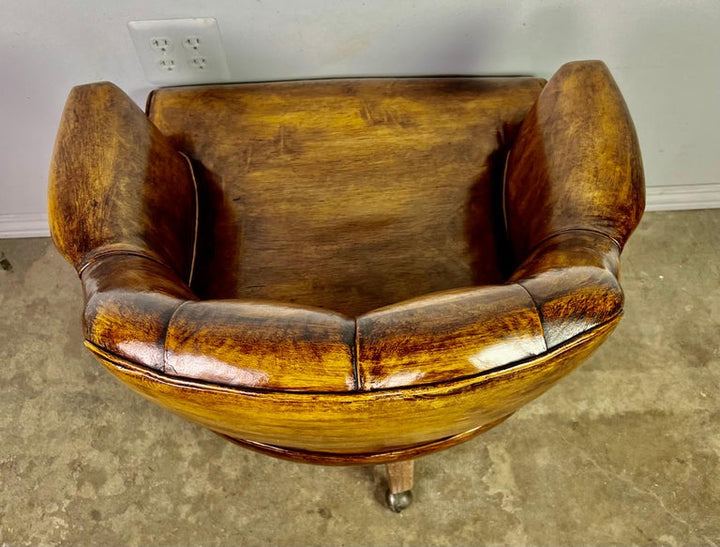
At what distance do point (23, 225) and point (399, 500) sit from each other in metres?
1.08

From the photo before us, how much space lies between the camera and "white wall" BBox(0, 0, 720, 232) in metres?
1.02

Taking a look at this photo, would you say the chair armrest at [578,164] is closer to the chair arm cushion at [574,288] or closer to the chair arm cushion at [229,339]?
the chair arm cushion at [574,288]

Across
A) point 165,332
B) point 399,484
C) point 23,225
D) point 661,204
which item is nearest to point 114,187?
point 165,332

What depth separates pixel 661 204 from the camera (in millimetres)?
1524

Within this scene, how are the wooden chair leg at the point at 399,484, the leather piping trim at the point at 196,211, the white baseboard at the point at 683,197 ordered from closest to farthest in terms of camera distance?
the leather piping trim at the point at 196,211, the wooden chair leg at the point at 399,484, the white baseboard at the point at 683,197

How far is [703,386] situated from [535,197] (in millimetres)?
703

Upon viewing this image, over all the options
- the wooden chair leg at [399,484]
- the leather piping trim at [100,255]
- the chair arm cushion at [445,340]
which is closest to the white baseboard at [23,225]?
the leather piping trim at [100,255]

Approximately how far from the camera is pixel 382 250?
3.20 ft

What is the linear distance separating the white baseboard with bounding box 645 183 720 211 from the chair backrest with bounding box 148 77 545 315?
628mm

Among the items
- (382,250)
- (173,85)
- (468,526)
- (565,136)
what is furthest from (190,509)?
(565,136)

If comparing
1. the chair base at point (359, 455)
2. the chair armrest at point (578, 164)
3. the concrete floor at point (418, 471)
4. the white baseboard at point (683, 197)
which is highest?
the chair armrest at point (578, 164)

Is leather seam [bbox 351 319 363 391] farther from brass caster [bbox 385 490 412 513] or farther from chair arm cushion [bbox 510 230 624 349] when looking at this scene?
brass caster [bbox 385 490 412 513]

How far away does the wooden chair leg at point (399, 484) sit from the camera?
1069mm

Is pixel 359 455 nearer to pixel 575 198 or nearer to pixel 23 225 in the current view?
pixel 575 198
